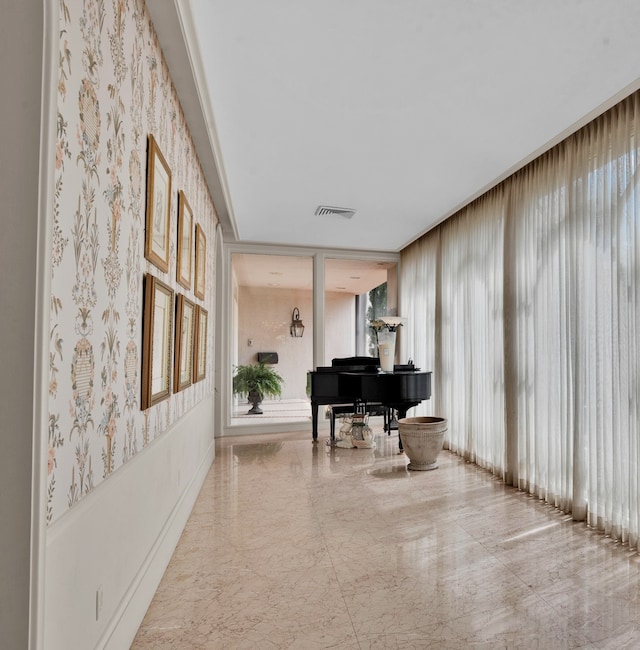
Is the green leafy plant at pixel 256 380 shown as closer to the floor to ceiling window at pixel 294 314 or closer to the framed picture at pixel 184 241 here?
the floor to ceiling window at pixel 294 314

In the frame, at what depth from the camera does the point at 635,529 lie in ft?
8.18

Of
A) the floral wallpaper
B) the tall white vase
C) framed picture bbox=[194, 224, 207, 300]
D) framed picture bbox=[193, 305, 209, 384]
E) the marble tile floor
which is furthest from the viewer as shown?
the tall white vase

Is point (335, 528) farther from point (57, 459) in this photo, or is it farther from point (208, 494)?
point (57, 459)

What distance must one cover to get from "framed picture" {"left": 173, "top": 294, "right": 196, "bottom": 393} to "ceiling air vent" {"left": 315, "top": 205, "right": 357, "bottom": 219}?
2003 millimetres

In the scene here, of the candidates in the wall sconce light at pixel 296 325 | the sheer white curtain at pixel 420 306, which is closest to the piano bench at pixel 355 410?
the sheer white curtain at pixel 420 306

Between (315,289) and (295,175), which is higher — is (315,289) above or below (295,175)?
below

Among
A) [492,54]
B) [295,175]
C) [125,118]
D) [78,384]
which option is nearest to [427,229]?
[295,175]

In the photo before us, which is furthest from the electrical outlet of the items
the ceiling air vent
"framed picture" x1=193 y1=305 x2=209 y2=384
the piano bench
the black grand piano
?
the piano bench

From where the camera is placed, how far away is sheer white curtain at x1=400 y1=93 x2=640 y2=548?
2588 mm

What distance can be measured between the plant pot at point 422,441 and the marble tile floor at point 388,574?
1.59 feet

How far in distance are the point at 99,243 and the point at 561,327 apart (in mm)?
3069

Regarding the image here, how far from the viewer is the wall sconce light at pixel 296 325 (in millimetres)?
6176

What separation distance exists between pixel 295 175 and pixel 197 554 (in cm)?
299

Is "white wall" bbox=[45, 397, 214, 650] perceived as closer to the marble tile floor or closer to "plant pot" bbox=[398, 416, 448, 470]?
the marble tile floor
